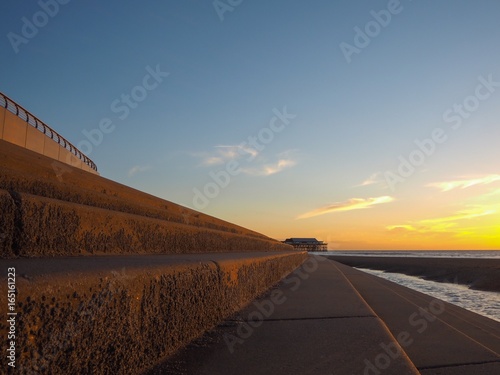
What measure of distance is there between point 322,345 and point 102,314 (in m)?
1.73

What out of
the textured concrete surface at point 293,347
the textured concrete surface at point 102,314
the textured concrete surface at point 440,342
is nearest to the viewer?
the textured concrete surface at point 102,314

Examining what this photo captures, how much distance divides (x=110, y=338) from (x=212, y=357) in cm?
95

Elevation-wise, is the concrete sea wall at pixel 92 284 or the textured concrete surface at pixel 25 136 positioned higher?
the textured concrete surface at pixel 25 136

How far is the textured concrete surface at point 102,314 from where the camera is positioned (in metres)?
1.10

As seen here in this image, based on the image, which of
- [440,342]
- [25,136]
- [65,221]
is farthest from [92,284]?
[25,136]

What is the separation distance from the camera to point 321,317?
358cm

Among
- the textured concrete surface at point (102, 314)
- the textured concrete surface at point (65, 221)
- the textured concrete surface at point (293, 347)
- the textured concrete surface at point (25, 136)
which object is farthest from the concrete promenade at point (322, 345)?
the textured concrete surface at point (25, 136)

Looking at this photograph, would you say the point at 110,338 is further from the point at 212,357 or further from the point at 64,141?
the point at 64,141

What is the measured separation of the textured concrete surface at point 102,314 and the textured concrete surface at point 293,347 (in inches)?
6.4

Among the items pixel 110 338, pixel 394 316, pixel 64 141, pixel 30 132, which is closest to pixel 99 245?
pixel 110 338

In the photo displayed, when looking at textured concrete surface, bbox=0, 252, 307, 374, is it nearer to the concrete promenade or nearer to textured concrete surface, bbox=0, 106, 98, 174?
the concrete promenade

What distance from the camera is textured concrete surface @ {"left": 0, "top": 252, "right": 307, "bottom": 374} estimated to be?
1103 millimetres

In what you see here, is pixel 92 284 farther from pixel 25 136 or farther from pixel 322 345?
pixel 25 136

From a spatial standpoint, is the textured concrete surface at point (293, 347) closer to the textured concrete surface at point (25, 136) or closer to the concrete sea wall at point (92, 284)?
the concrete sea wall at point (92, 284)
